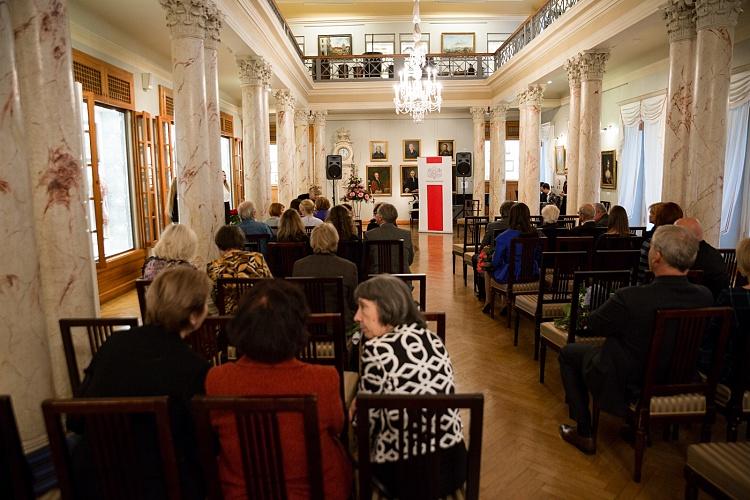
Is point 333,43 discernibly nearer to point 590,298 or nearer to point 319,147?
point 319,147

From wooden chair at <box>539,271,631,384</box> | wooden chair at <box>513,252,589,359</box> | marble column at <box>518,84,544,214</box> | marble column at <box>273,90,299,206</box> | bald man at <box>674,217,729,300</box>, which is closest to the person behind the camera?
wooden chair at <box>539,271,631,384</box>

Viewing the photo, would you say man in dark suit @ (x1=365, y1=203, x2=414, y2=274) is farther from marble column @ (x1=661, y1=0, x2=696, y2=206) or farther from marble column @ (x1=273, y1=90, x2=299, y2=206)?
marble column @ (x1=273, y1=90, x2=299, y2=206)

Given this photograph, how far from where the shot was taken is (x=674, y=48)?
23.9 ft

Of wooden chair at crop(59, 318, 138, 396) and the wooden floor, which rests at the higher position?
wooden chair at crop(59, 318, 138, 396)

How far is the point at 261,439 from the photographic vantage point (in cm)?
168

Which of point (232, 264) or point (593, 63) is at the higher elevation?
point (593, 63)

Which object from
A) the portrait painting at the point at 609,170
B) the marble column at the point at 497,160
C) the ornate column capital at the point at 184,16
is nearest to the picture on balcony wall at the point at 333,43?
the marble column at the point at 497,160

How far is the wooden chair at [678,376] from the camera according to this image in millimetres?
2812

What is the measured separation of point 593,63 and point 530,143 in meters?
4.17

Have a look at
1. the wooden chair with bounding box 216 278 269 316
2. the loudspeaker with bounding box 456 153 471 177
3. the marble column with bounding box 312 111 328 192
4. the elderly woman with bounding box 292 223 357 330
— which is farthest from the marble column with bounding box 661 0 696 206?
the marble column with bounding box 312 111 328 192

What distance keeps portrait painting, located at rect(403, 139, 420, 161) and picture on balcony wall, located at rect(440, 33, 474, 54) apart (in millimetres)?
3504

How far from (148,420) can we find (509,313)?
482 cm

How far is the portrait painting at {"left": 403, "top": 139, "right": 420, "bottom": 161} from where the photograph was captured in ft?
68.7

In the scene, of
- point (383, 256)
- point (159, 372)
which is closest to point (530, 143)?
point (383, 256)
